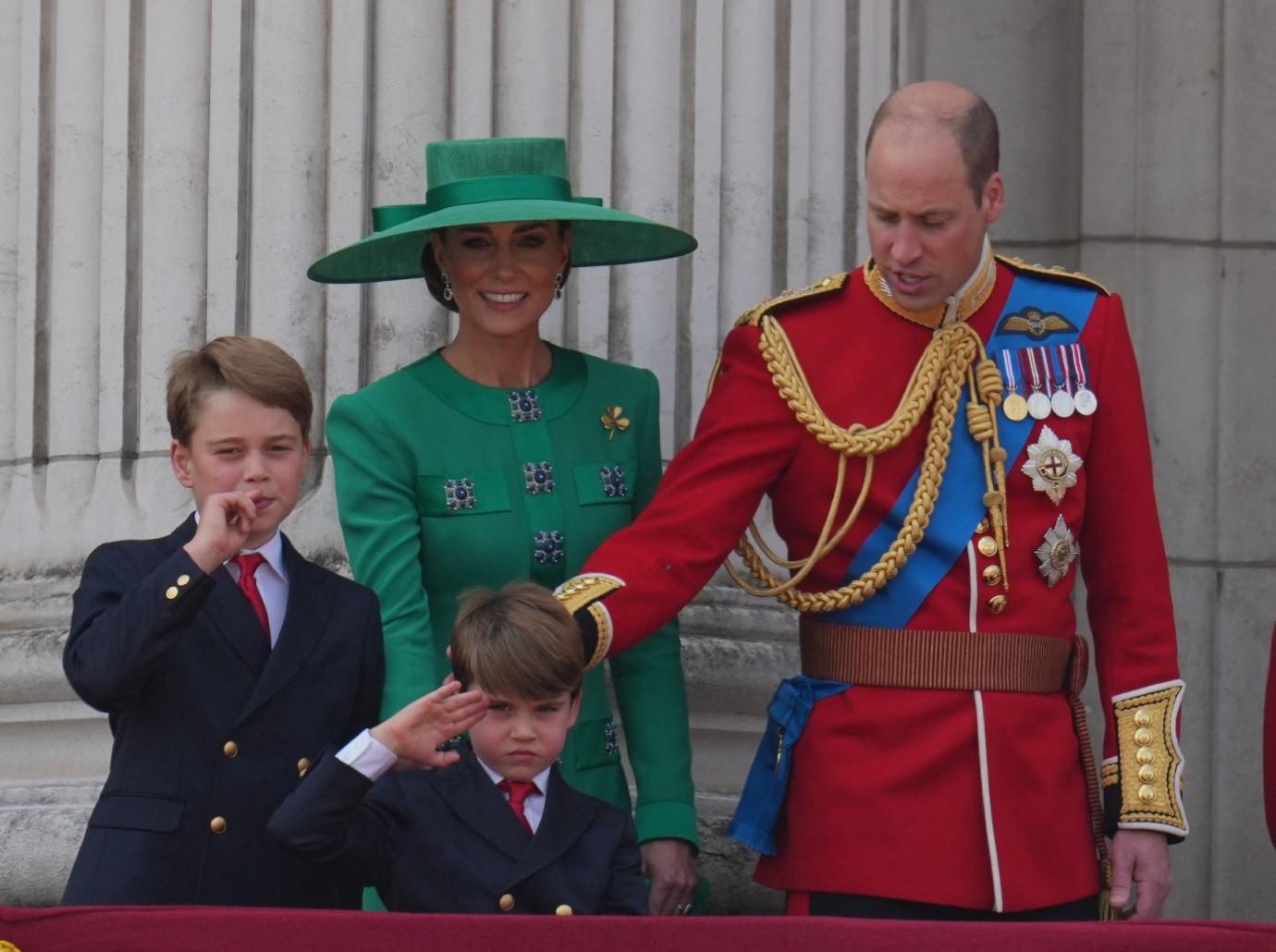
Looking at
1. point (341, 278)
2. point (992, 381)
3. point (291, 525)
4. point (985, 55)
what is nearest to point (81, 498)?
point (291, 525)

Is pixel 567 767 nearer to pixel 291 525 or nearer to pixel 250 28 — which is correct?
pixel 291 525

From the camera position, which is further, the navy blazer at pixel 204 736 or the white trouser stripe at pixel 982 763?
the white trouser stripe at pixel 982 763

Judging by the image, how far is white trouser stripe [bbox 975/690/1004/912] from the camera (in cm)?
344

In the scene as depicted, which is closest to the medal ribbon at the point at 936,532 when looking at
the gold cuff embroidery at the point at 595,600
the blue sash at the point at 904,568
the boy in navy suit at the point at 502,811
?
the blue sash at the point at 904,568

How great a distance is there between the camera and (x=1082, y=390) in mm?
3578

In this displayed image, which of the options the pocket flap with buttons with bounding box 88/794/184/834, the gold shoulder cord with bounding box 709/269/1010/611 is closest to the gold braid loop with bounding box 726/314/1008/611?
the gold shoulder cord with bounding box 709/269/1010/611

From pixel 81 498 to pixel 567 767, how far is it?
129 cm

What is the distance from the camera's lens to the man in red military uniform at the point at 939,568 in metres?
3.47

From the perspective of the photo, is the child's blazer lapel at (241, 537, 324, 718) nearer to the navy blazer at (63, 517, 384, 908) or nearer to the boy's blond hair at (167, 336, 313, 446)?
the navy blazer at (63, 517, 384, 908)

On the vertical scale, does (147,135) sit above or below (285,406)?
above

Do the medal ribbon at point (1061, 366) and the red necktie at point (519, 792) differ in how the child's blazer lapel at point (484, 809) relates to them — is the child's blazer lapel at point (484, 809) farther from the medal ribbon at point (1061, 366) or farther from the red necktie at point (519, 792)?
the medal ribbon at point (1061, 366)

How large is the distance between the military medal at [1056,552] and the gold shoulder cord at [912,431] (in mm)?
66

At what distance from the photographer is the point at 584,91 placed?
4.58m

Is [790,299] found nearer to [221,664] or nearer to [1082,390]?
[1082,390]
